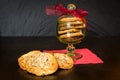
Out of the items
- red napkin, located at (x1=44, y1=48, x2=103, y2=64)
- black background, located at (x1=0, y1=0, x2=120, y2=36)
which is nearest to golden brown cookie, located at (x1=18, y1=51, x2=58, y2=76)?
red napkin, located at (x1=44, y1=48, x2=103, y2=64)

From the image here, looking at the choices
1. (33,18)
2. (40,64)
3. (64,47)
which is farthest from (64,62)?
(33,18)

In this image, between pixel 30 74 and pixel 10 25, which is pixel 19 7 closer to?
pixel 10 25

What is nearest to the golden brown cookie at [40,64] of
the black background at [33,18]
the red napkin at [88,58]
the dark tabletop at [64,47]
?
the dark tabletop at [64,47]

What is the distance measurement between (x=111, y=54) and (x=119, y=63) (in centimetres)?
11

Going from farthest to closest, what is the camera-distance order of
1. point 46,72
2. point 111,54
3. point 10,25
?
1. point 10,25
2. point 111,54
3. point 46,72

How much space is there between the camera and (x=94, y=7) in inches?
55.4

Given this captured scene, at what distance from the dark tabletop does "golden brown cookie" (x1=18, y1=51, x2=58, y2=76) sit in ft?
0.06

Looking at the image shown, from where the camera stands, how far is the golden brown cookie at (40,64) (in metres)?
0.75

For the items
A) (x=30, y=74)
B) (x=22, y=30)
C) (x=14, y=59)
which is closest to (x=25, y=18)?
(x=22, y=30)

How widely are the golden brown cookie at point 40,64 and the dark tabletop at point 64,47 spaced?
19 millimetres

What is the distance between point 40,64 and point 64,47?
353 mm

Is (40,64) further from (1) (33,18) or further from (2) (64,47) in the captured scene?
(1) (33,18)

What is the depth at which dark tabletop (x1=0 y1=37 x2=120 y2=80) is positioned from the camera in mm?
773

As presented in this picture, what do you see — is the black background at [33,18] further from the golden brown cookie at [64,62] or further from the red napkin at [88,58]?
the golden brown cookie at [64,62]
